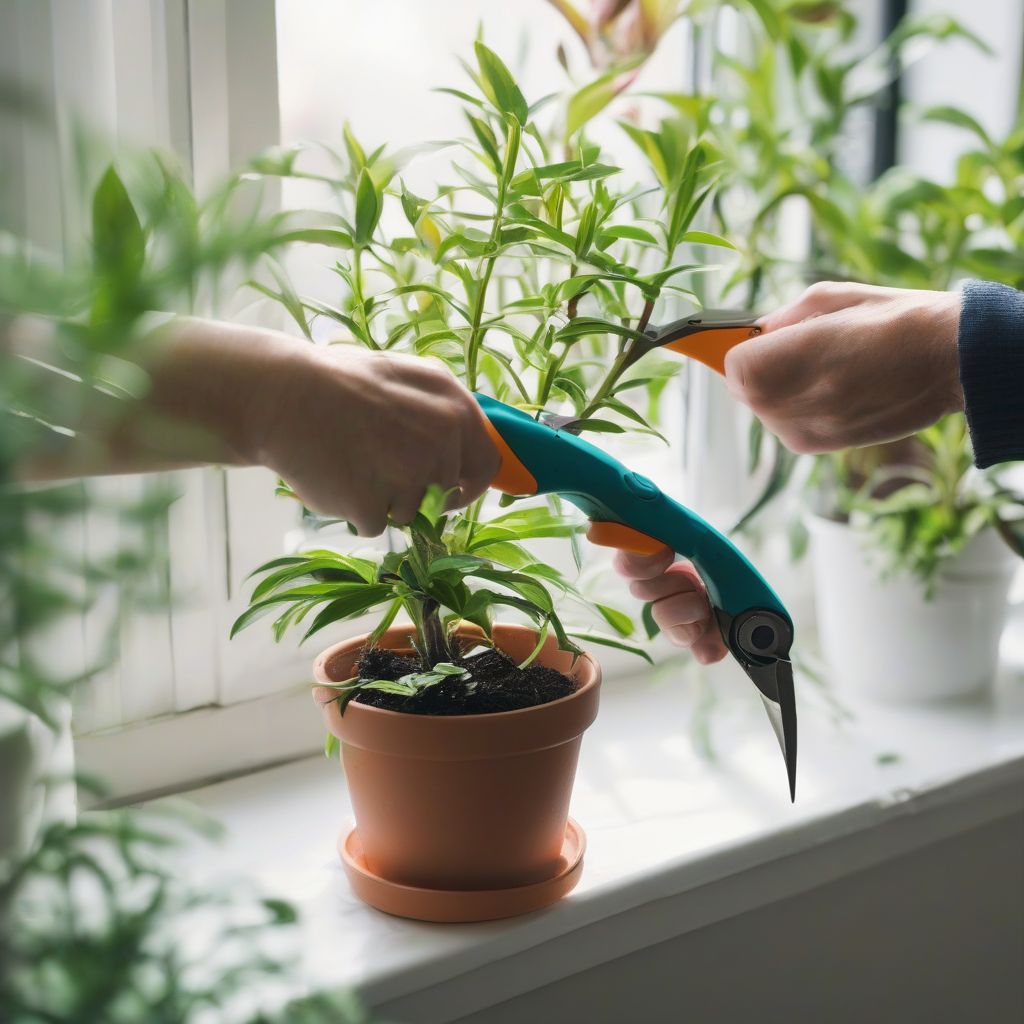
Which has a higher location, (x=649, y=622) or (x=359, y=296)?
(x=359, y=296)

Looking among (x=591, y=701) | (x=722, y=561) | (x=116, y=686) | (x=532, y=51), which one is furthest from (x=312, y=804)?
(x=532, y=51)

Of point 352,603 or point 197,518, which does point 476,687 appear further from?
point 197,518

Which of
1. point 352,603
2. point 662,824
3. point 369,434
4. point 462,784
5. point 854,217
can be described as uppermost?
point 854,217

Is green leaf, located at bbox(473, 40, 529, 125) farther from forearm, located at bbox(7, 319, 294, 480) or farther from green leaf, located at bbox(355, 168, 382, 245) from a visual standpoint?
forearm, located at bbox(7, 319, 294, 480)

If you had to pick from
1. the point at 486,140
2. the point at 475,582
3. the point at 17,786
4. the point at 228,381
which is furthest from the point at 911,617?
Answer: the point at 17,786

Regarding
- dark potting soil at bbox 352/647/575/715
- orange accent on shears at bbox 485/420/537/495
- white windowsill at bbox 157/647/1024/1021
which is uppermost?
orange accent on shears at bbox 485/420/537/495

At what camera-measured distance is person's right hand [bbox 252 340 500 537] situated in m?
0.51

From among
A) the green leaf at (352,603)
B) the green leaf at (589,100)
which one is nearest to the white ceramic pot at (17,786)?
the green leaf at (352,603)

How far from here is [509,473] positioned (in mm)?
582

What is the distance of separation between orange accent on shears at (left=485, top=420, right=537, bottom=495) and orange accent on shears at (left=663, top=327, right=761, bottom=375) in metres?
0.17

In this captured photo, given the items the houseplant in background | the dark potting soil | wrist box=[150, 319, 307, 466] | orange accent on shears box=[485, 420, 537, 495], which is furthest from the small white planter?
wrist box=[150, 319, 307, 466]

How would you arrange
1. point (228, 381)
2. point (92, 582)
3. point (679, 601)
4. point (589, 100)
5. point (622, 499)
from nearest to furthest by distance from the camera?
point (92, 582), point (228, 381), point (622, 499), point (679, 601), point (589, 100)

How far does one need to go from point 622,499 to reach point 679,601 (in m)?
0.13

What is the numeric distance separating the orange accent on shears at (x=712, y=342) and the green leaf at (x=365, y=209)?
195mm
